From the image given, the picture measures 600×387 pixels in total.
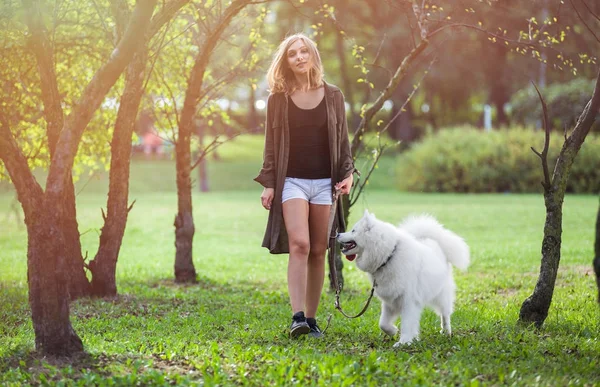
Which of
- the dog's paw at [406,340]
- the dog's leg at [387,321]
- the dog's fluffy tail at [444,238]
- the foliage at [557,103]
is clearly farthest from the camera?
A: the foliage at [557,103]

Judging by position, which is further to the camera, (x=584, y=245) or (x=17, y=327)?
(x=584, y=245)

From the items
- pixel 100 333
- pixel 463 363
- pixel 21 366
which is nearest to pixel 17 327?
pixel 100 333

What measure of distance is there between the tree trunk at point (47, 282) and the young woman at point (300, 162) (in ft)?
5.50

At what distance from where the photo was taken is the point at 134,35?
5496 millimetres

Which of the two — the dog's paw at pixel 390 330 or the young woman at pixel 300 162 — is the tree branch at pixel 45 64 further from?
the dog's paw at pixel 390 330

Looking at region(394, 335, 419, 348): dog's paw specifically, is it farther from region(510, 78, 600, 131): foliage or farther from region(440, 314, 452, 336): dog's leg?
region(510, 78, 600, 131): foliage

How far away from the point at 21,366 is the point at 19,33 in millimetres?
3744

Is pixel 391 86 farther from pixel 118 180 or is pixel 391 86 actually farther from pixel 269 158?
pixel 118 180

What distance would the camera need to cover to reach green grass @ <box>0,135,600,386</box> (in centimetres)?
497

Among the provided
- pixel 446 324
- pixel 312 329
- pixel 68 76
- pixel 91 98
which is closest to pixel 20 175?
pixel 91 98

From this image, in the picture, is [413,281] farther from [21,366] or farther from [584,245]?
[584,245]

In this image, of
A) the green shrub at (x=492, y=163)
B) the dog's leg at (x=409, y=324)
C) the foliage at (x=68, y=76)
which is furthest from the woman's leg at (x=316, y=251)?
the green shrub at (x=492, y=163)

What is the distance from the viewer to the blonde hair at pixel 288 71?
20.5ft

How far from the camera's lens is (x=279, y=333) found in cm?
662
